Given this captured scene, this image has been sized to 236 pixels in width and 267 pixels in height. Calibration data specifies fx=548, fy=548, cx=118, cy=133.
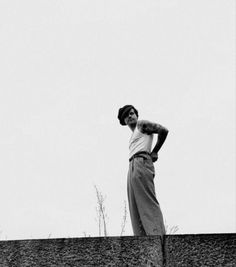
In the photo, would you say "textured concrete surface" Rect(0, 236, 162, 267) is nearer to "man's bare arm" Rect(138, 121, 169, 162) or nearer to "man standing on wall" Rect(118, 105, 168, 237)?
"man standing on wall" Rect(118, 105, 168, 237)

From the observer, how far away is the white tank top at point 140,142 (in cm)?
563

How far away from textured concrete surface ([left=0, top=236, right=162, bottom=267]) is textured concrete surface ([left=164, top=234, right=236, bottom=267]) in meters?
0.10

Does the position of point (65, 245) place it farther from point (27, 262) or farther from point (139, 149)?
point (139, 149)

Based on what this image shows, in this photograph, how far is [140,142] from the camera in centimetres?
566

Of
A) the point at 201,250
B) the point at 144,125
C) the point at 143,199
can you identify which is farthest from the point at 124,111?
the point at 201,250

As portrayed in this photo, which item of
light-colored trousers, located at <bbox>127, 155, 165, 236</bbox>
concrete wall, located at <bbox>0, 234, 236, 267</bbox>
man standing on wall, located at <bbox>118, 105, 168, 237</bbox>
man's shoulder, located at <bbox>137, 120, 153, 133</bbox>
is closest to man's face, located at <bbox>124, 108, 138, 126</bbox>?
man standing on wall, located at <bbox>118, 105, 168, 237</bbox>

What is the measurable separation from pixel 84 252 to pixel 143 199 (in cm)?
151

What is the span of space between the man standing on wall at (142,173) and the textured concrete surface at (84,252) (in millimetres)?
1285

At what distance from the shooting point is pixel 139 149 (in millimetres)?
5633

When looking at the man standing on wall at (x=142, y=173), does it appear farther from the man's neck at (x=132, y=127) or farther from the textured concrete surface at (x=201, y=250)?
the textured concrete surface at (x=201, y=250)

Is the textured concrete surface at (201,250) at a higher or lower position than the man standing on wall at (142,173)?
lower

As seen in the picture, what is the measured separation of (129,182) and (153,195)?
1.02 ft

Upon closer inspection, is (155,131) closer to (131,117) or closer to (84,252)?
(131,117)

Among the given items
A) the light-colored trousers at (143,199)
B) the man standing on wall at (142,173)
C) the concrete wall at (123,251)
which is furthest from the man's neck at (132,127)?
the concrete wall at (123,251)
